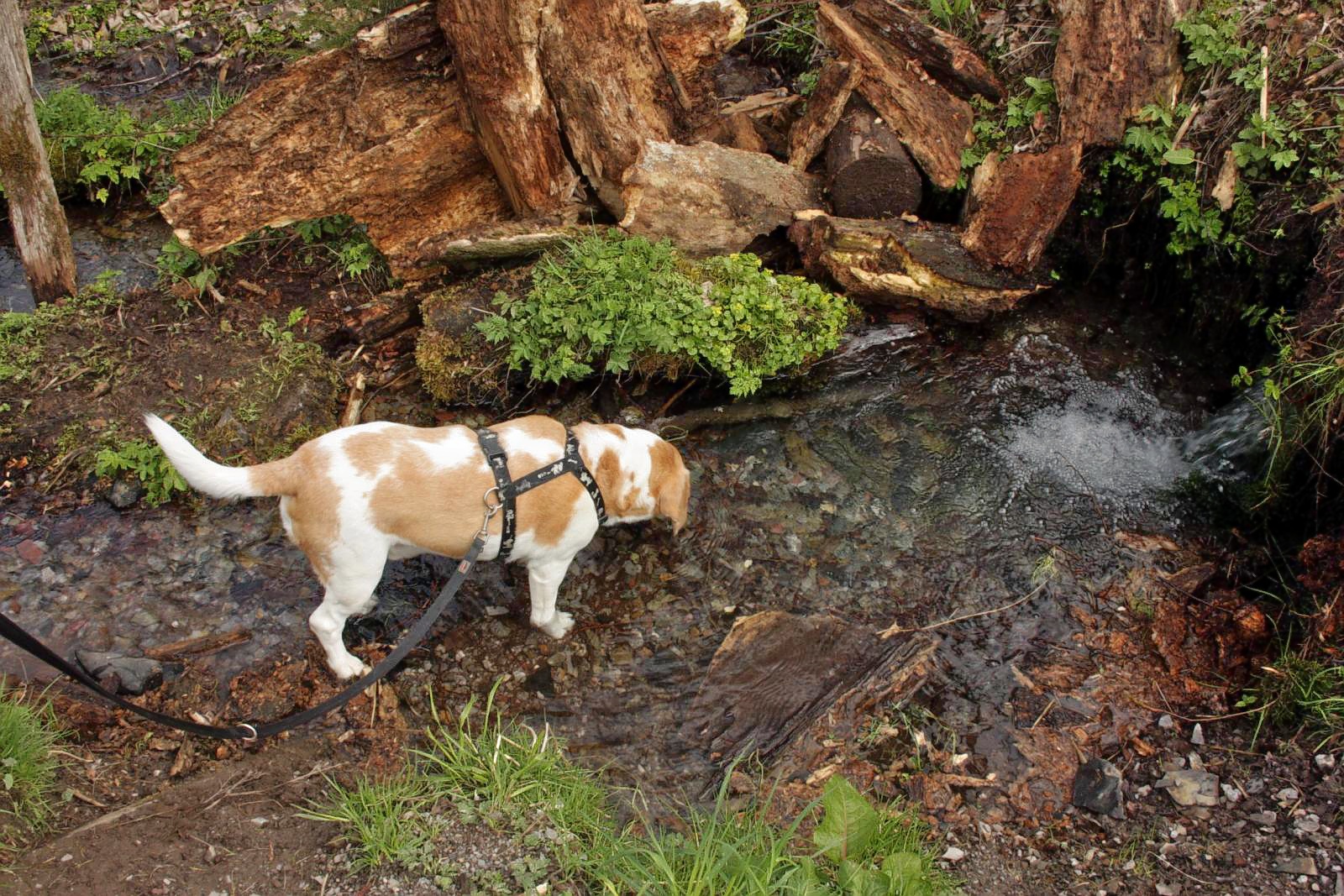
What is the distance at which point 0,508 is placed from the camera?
15.4 ft

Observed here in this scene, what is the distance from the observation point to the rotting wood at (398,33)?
17.3ft

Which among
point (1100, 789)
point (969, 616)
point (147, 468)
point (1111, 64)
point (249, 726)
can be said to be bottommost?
point (1100, 789)

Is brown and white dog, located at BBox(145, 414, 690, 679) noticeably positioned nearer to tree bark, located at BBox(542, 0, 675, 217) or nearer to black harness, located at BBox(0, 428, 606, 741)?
black harness, located at BBox(0, 428, 606, 741)

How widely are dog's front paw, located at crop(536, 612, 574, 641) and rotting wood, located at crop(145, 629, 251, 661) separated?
1.43m

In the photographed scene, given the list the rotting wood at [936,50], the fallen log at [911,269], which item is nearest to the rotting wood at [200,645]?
the fallen log at [911,269]

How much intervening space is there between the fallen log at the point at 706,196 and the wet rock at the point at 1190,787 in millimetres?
3843

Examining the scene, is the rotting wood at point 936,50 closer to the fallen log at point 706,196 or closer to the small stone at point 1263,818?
the fallen log at point 706,196

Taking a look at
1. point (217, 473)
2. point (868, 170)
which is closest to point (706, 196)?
point (868, 170)

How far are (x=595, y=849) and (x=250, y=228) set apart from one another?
4.50m

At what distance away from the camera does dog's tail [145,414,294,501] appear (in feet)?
10.3

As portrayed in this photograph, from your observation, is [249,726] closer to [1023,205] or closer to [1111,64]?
[1023,205]

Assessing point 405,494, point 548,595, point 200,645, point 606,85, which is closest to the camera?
point 405,494

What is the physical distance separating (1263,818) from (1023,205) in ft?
12.4

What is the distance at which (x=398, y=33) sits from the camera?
530 centimetres
